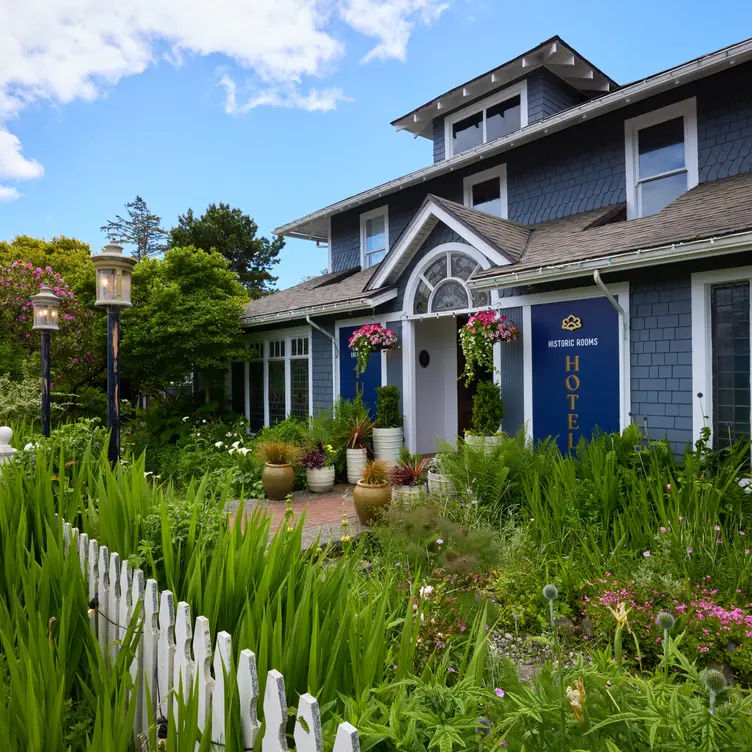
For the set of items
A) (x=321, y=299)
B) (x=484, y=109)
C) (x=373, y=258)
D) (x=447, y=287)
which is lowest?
(x=447, y=287)

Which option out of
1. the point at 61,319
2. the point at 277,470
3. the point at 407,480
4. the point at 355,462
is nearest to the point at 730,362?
the point at 407,480

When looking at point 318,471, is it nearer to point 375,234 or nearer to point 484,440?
point 484,440

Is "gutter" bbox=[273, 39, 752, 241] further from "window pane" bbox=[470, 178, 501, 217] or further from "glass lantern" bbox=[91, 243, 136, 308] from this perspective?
"glass lantern" bbox=[91, 243, 136, 308]

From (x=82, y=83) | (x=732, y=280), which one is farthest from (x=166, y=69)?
(x=732, y=280)

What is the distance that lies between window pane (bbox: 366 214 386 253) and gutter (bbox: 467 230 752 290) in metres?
5.85

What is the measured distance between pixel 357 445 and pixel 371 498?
3.24 m

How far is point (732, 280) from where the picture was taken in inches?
225

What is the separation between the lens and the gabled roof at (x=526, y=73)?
9898 millimetres

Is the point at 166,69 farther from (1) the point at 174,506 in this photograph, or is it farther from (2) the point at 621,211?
(1) the point at 174,506

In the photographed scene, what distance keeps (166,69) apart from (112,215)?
86.7 feet

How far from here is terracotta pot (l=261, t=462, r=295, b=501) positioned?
7871 millimetres

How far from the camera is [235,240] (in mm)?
28016

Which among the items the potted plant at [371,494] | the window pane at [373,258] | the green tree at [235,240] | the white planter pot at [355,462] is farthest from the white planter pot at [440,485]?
the green tree at [235,240]

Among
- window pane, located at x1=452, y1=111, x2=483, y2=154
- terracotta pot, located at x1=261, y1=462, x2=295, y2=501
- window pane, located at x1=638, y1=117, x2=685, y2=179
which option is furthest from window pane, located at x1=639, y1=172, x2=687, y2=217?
terracotta pot, located at x1=261, y1=462, x2=295, y2=501
